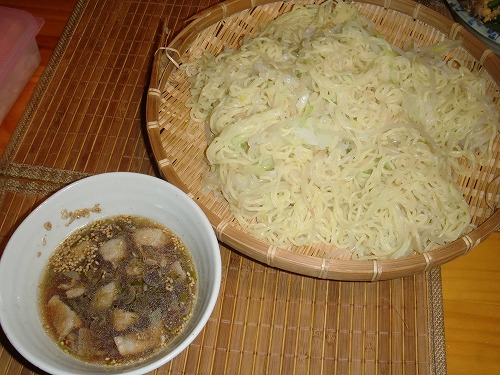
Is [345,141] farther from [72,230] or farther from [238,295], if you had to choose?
[72,230]

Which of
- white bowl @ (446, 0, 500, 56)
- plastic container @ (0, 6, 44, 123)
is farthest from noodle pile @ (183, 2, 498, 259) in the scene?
plastic container @ (0, 6, 44, 123)

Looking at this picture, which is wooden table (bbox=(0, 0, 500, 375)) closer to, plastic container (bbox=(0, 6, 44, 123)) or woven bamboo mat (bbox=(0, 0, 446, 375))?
woven bamboo mat (bbox=(0, 0, 446, 375))

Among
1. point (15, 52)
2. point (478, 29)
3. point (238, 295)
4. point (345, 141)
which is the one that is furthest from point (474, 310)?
point (15, 52)

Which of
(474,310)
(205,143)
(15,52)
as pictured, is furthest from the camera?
(15,52)

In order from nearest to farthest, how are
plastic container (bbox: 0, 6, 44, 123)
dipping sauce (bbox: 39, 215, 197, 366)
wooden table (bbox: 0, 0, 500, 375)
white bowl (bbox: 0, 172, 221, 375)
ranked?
1. white bowl (bbox: 0, 172, 221, 375)
2. dipping sauce (bbox: 39, 215, 197, 366)
3. wooden table (bbox: 0, 0, 500, 375)
4. plastic container (bbox: 0, 6, 44, 123)

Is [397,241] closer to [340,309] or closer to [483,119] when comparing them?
[340,309]

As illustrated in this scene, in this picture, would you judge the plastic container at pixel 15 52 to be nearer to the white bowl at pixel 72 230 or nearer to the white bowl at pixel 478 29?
the white bowl at pixel 72 230
